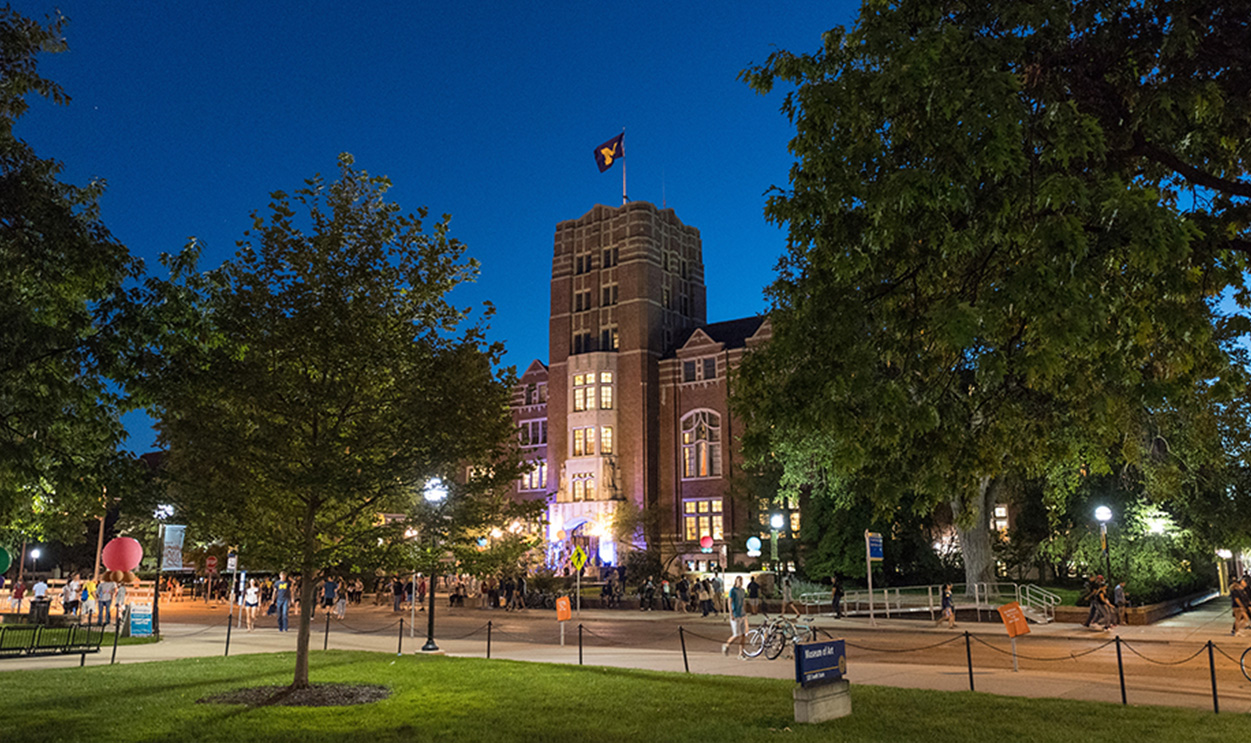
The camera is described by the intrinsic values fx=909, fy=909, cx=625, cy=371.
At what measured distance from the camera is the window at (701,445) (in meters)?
63.1

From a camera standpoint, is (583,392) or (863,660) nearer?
(863,660)

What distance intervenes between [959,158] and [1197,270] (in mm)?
2982

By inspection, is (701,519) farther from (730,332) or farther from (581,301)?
Answer: (581,301)

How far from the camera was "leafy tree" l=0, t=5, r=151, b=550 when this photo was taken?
10867 millimetres

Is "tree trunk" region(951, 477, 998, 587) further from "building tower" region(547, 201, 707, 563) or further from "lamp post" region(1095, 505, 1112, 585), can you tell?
"building tower" region(547, 201, 707, 563)

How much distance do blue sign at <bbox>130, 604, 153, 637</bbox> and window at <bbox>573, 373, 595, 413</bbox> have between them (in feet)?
135

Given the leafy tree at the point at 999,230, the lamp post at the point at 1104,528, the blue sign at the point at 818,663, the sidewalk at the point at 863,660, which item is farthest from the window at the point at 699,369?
the leafy tree at the point at 999,230

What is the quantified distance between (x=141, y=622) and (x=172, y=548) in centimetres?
381

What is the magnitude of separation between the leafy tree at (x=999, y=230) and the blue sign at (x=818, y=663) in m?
3.02

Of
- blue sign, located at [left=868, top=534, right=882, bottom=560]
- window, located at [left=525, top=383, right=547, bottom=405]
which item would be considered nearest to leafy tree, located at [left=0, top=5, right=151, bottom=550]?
blue sign, located at [left=868, top=534, right=882, bottom=560]

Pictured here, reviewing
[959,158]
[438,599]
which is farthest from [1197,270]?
[438,599]

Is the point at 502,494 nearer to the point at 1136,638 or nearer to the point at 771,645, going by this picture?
the point at 771,645

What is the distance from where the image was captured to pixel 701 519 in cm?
6250

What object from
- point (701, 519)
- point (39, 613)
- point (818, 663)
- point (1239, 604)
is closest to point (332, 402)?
point (818, 663)
